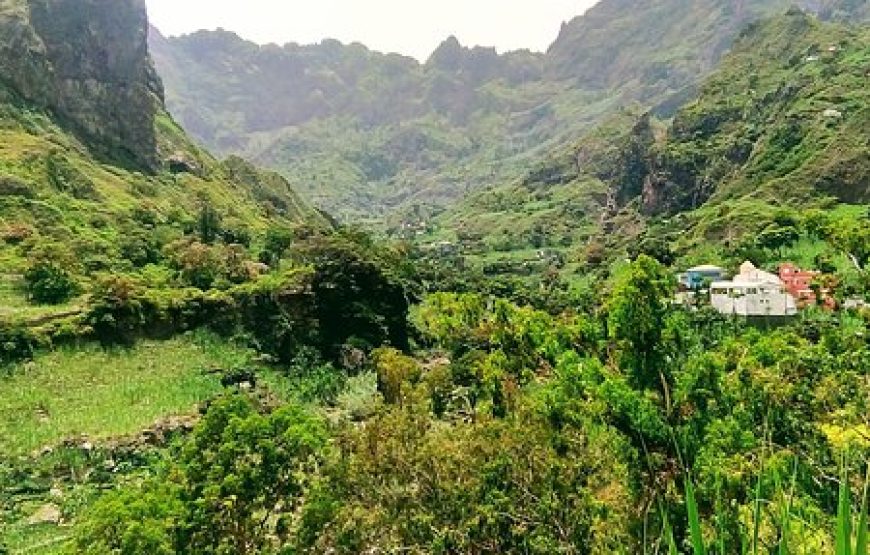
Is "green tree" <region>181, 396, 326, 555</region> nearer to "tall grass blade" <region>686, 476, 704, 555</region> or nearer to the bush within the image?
"tall grass blade" <region>686, 476, 704, 555</region>

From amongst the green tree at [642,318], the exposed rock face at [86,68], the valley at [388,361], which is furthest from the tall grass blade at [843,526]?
the exposed rock face at [86,68]

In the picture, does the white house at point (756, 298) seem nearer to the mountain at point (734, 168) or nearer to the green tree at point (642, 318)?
the mountain at point (734, 168)

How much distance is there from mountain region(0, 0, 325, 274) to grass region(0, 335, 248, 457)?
1338cm

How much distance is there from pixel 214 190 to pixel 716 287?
75333 millimetres

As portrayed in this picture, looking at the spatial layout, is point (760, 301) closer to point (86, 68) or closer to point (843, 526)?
point (843, 526)

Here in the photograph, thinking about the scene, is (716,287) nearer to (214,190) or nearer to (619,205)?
(214,190)

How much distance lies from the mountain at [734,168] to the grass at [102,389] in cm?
6448

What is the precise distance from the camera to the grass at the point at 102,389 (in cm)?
3772

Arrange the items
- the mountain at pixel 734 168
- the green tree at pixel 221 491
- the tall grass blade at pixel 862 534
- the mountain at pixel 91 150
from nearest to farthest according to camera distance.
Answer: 1. the tall grass blade at pixel 862 534
2. the green tree at pixel 221 491
3. the mountain at pixel 91 150
4. the mountain at pixel 734 168

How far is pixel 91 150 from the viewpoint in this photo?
10481 cm

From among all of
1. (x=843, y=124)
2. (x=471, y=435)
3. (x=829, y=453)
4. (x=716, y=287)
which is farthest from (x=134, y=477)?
(x=843, y=124)

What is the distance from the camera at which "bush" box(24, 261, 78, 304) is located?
51972 millimetres

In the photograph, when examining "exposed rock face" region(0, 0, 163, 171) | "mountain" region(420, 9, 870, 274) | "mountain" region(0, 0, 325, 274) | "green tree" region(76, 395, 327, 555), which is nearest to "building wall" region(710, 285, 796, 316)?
"mountain" region(420, 9, 870, 274)

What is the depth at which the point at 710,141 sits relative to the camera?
151 meters
